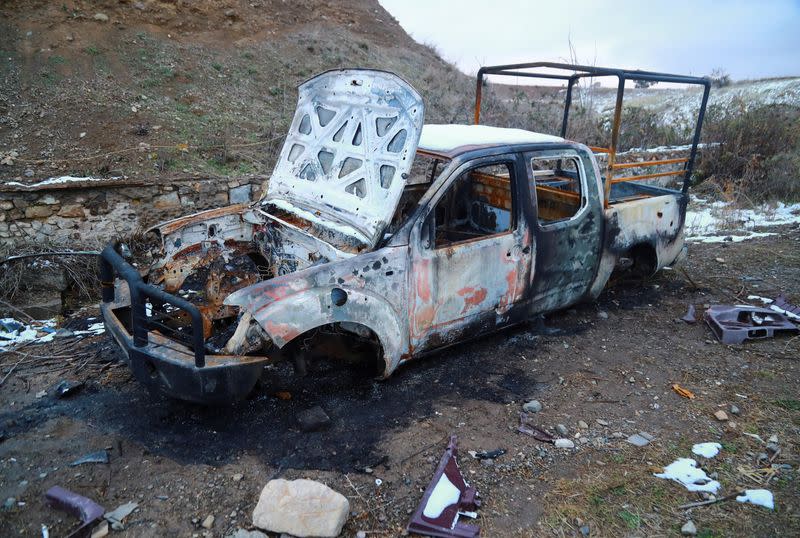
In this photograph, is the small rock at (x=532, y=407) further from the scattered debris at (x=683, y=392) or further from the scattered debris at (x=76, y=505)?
the scattered debris at (x=76, y=505)

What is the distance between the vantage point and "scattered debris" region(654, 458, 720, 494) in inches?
124

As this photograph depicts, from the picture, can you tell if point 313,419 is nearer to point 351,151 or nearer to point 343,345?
point 343,345

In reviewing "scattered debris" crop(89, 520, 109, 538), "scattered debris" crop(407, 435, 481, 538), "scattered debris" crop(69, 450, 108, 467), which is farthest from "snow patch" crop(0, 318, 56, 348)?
"scattered debris" crop(407, 435, 481, 538)

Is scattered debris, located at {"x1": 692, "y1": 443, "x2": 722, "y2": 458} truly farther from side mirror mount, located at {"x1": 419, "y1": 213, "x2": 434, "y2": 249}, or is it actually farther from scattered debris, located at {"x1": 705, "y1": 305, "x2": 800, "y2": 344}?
side mirror mount, located at {"x1": 419, "y1": 213, "x2": 434, "y2": 249}

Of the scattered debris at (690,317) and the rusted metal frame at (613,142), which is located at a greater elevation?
the rusted metal frame at (613,142)

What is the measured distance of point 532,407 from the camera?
3867 mm

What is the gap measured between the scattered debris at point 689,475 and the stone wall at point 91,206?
20.1 feet

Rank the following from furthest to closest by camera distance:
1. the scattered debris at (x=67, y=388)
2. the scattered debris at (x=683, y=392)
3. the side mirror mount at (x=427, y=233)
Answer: the scattered debris at (x=683, y=392)
the scattered debris at (x=67, y=388)
the side mirror mount at (x=427, y=233)

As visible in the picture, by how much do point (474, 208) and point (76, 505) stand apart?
385 centimetres

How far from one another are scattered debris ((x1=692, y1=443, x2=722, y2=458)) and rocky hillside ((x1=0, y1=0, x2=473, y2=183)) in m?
6.54

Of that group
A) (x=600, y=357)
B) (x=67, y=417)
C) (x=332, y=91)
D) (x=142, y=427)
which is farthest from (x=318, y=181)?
(x=600, y=357)

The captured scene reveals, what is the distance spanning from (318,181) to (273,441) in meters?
1.93

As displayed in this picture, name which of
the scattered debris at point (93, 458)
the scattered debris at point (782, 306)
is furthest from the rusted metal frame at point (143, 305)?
the scattered debris at point (782, 306)

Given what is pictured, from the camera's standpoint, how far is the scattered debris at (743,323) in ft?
15.9
